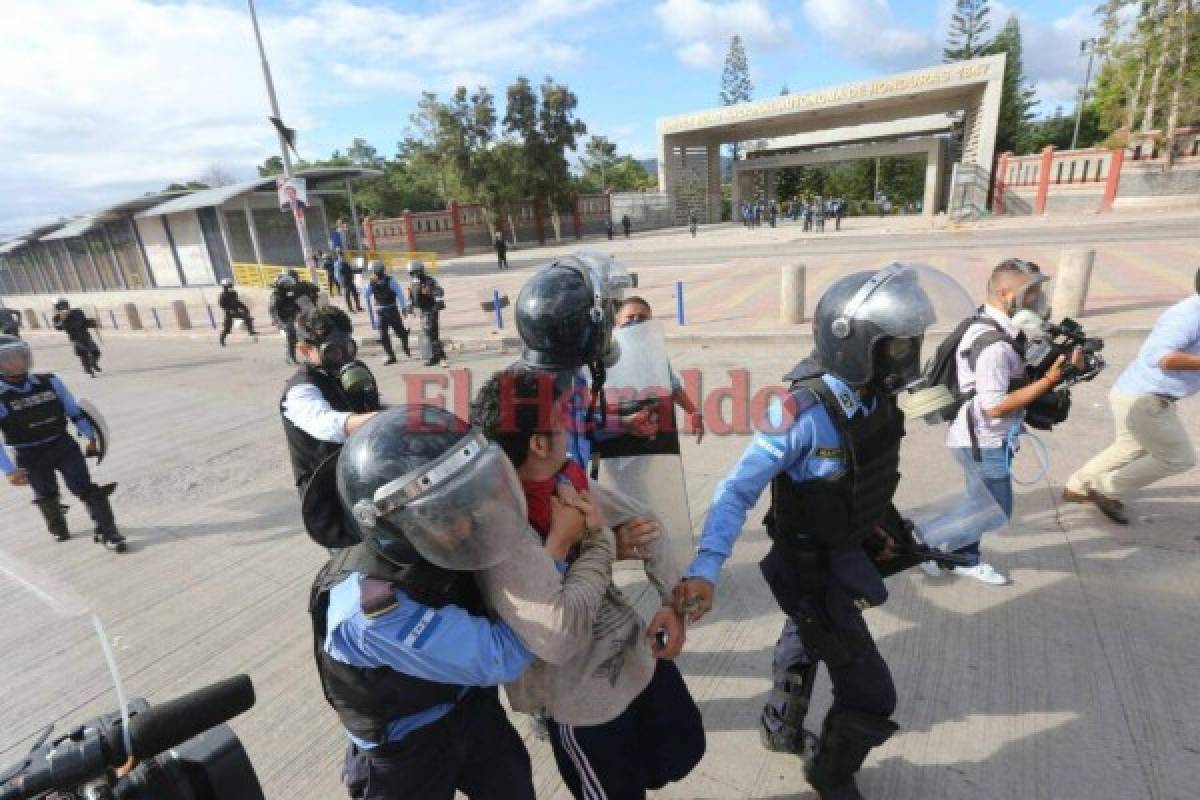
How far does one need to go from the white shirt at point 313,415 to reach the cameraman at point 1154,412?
4.18 metres

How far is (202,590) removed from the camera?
381cm

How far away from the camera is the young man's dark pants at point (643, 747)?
161 cm

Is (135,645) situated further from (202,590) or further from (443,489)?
(443,489)

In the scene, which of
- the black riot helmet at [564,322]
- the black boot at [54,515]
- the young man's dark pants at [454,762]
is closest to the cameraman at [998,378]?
the black riot helmet at [564,322]

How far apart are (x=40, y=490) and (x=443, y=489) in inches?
198

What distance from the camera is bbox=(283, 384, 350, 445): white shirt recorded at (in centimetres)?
270

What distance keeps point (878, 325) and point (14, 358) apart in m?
5.17

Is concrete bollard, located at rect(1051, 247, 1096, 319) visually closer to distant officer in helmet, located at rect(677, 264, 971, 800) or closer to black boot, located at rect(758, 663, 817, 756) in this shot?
distant officer in helmet, located at rect(677, 264, 971, 800)

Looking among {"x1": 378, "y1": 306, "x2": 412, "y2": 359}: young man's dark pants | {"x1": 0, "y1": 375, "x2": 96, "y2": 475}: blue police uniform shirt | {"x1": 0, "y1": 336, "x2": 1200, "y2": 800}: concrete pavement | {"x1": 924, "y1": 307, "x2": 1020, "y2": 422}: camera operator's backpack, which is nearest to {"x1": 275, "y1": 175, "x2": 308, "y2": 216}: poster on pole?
{"x1": 378, "y1": 306, "x2": 412, "y2": 359}: young man's dark pants

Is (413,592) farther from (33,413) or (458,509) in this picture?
(33,413)

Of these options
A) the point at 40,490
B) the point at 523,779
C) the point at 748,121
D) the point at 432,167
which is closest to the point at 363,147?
the point at 432,167

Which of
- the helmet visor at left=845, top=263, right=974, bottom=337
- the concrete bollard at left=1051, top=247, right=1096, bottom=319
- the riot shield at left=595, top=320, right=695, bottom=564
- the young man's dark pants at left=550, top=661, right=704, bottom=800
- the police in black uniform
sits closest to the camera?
the young man's dark pants at left=550, top=661, right=704, bottom=800

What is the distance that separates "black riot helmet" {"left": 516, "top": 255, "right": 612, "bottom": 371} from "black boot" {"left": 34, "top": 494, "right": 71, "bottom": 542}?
461 centimetres

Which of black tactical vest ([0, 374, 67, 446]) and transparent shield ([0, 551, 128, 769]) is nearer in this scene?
transparent shield ([0, 551, 128, 769])
